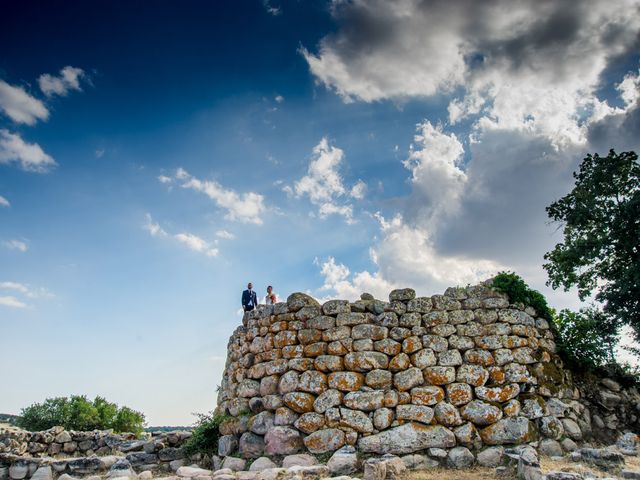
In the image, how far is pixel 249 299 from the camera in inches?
514

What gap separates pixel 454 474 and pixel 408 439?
44.2 inches

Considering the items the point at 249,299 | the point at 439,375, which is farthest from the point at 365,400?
the point at 249,299

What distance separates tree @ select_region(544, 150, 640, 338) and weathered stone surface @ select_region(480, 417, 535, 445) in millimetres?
4505

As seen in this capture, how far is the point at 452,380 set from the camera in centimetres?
963

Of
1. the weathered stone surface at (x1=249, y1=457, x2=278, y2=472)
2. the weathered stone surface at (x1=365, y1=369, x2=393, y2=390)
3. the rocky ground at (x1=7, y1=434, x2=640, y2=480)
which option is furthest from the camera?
the weathered stone surface at (x1=365, y1=369, x2=393, y2=390)

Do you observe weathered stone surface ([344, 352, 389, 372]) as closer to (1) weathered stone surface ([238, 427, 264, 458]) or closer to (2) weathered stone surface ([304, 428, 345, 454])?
(2) weathered stone surface ([304, 428, 345, 454])

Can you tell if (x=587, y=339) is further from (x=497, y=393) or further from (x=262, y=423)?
(x=262, y=423)

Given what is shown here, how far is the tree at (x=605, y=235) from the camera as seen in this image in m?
11.1

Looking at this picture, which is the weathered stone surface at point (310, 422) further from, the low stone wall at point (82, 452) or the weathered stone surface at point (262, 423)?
the low stone wall at point (82, 452)

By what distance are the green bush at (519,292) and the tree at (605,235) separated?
5.39 ft

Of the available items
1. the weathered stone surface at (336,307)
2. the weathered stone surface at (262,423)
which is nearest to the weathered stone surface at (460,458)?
the weathered stone surface at (336,307)

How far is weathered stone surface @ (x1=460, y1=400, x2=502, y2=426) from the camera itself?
9.15 metres

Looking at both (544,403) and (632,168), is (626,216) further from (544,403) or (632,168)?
(544,403)

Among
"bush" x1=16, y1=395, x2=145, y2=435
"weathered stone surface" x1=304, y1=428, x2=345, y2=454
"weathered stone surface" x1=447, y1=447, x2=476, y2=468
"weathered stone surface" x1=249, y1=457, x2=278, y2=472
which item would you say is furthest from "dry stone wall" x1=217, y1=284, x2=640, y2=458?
"bush" x1=16, y1=395, x2=145, y2=435
